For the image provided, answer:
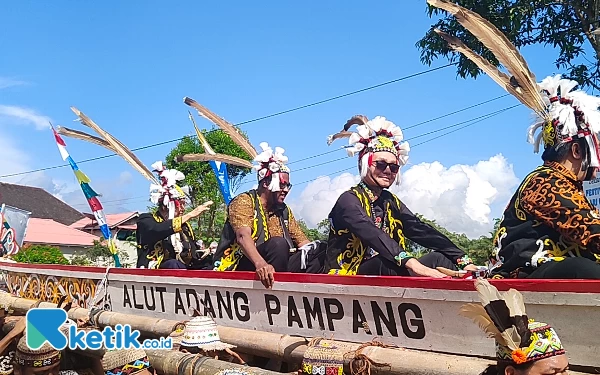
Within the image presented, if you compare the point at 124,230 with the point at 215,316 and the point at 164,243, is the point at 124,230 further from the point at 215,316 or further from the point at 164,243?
the point at 215,316

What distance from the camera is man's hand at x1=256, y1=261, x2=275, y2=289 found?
416cm

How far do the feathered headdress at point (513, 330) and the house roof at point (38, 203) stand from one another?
39190 millimetres

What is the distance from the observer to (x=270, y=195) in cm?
534

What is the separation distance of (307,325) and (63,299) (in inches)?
152

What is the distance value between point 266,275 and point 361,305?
79 cm

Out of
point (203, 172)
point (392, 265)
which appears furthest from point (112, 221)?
point (392, 265)

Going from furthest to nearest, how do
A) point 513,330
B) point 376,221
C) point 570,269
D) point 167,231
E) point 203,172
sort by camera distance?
point 203,172, point 167,231, point 376,221, point 570,269, point 513,330

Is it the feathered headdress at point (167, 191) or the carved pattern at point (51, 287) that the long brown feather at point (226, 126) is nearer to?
the feathered headdress at point (167, 191)

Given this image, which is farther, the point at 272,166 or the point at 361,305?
the point at 272,166

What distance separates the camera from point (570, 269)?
2859mm

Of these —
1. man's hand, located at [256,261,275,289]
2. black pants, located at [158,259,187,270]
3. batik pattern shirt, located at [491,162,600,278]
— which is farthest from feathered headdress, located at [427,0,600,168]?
black pants, located at [158,259,187,270]

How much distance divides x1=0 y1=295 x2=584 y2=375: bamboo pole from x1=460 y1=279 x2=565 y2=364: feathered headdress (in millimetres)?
815

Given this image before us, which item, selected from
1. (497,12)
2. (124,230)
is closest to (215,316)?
(497,12)

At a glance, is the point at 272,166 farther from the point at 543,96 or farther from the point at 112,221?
the point at 112,221
